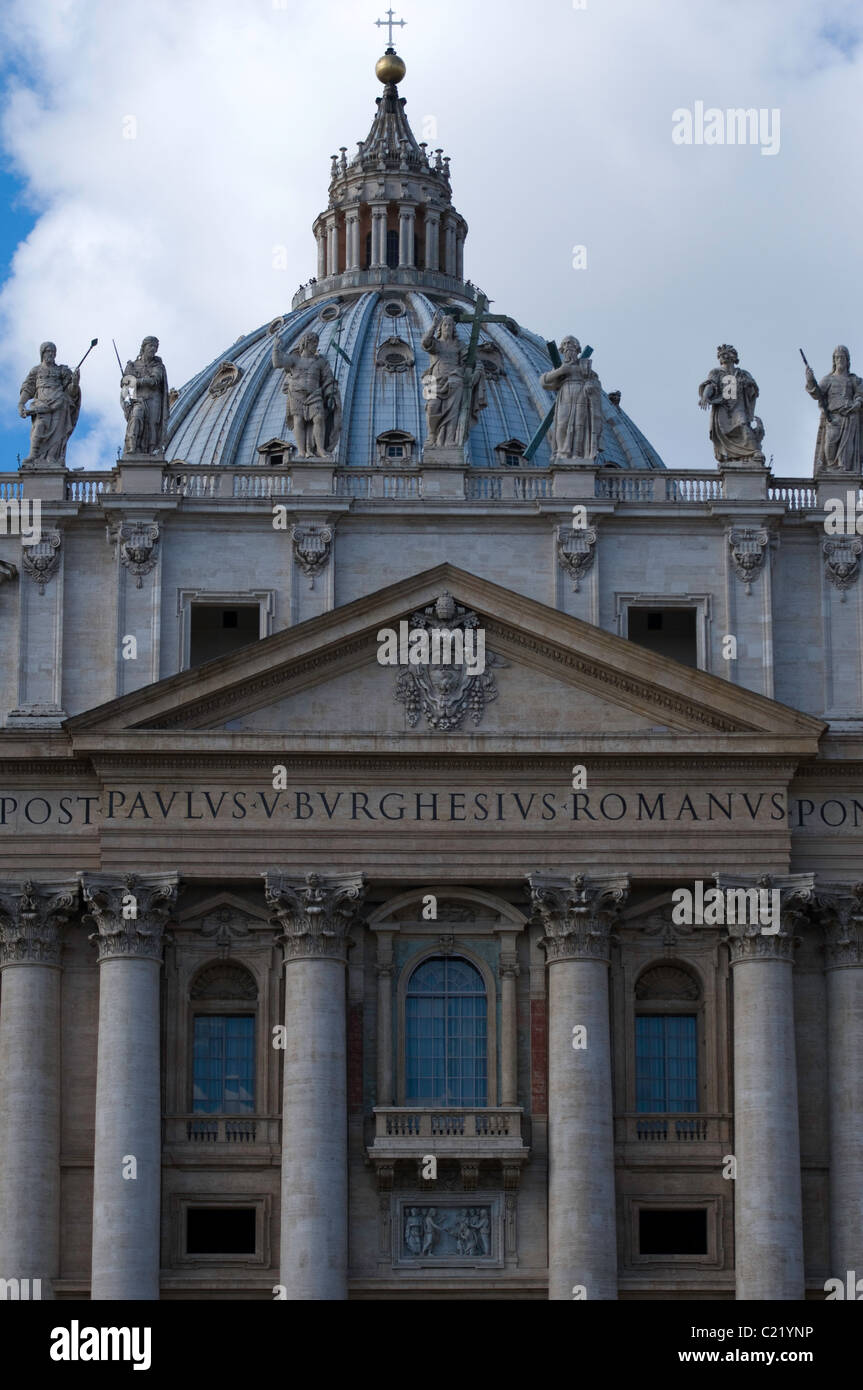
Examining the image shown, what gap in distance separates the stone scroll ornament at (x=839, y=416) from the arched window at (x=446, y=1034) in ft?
38.2

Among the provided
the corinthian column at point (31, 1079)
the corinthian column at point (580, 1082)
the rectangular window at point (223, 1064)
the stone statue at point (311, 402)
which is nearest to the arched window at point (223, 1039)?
the rectangular window at point (223, 1064)

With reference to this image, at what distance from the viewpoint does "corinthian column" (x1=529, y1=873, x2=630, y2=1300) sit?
5706 cm

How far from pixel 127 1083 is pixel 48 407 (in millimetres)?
12808

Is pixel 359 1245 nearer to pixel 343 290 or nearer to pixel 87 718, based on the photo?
pixel 87 718

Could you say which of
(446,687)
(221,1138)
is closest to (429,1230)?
(221,1138)

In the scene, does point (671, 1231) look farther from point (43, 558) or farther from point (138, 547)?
point (43, 558)

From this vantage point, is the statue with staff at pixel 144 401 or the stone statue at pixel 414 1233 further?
the statue with staff at pixel 144 401

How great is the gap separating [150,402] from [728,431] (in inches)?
420

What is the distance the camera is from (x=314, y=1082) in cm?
5747

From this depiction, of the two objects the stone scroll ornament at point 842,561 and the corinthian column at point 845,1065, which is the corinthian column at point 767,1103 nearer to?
the corinthian column at point 845,1065

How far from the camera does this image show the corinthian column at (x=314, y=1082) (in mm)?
56938

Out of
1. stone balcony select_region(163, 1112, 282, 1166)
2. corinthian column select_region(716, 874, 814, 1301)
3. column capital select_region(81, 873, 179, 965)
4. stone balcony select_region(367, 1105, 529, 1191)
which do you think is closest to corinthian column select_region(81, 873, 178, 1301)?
column capital select_region(81, 873, 179, 965)

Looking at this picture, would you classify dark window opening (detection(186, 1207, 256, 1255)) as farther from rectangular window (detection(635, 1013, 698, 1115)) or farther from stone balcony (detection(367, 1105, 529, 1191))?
rectangular window (detection(635, 1013, 698, 1115))
